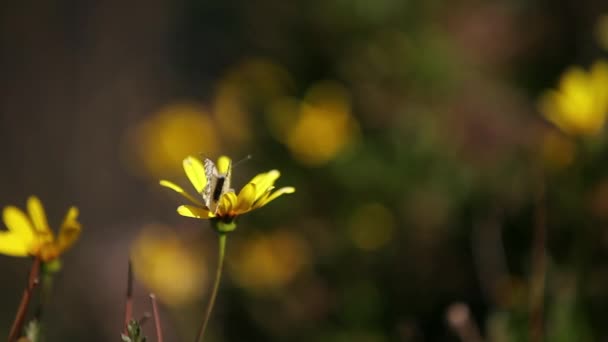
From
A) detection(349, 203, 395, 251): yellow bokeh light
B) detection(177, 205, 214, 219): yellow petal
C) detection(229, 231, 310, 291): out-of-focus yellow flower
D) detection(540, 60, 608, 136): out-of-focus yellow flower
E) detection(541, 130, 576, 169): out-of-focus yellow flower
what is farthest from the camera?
detection(229, 231, 310, 291): out-of-focus yellow flower

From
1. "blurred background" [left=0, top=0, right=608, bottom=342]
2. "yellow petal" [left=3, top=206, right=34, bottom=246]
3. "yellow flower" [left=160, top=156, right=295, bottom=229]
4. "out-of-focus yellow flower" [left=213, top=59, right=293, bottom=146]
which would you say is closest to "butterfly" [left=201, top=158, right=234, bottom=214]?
"yellow flower" [left=160, top=156, right=295, bottom=229]

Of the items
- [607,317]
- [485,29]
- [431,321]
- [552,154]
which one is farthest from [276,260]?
[485,29]

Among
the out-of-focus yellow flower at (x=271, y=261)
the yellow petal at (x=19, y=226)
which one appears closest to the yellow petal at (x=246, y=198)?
the yellow petal at (x=19, y=226)

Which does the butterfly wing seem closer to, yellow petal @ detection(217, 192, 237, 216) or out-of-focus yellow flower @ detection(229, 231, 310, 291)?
yellow petal @ detection(217, 192, 237, 216)

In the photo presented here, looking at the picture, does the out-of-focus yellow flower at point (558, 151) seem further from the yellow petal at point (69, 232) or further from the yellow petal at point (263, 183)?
the yellow petal at point (69, 232)

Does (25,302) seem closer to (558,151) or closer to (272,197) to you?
(272,197)
